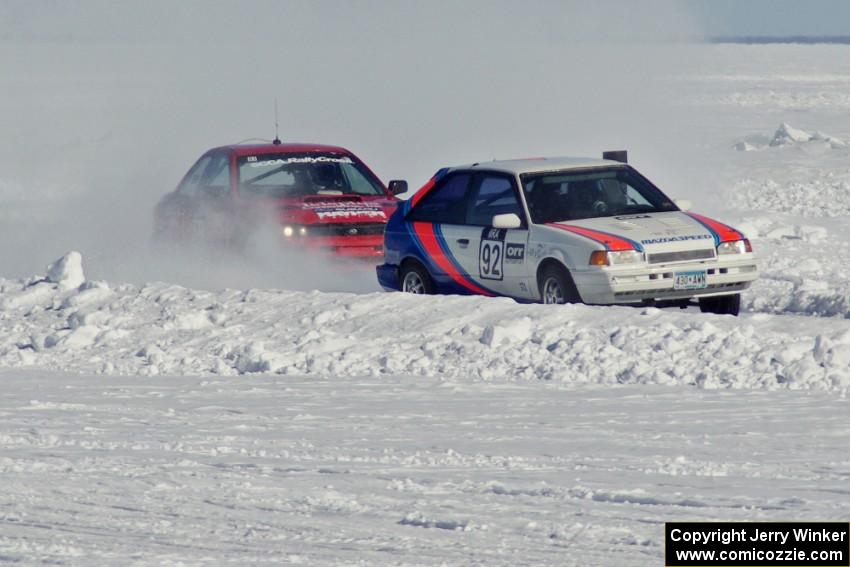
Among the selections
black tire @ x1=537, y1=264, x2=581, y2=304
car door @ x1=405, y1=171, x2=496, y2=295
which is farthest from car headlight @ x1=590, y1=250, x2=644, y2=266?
car door @ x1=405, y1=171, x2=496, y2=295

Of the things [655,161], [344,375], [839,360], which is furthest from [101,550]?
[655,161]

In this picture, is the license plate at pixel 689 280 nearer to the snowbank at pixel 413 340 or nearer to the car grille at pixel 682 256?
the car grille at pixel 682 256

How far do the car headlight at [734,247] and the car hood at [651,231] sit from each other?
0.13ft

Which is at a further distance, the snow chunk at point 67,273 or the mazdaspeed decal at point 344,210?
the mazdaspeed decal at point 344,210

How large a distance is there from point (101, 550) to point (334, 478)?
52.2 inches

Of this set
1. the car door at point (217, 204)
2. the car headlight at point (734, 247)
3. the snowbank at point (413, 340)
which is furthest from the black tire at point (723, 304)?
the car door at point (217, 204)

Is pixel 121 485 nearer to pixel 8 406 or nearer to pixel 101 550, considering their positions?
pixel 101 550

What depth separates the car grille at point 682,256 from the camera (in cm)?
1074

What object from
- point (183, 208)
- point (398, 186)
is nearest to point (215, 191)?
point (183, 208)

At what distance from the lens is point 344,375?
9.43m

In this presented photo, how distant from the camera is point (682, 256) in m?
10.8

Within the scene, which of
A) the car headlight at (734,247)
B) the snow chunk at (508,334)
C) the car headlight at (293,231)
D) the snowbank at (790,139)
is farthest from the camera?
the snowbank at (790,139)

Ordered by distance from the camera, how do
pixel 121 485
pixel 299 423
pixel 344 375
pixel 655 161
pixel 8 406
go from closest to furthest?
pixel 121 485
pixel 299 423
pixel 8 406
pixel 344 375
pixel 655 161

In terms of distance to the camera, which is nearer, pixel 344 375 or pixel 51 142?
pixel 344 375
